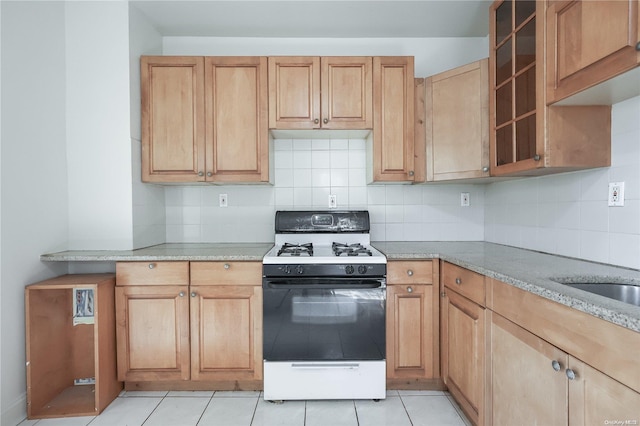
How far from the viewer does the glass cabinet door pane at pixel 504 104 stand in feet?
5.91

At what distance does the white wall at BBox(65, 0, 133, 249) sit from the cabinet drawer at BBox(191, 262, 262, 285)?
0.57 m

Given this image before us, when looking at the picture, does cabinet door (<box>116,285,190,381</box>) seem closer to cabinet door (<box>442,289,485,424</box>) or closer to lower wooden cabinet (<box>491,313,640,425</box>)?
cabinet door (<box>442,289,485,424</box>)

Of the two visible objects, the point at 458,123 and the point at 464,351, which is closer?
the point at 464,351

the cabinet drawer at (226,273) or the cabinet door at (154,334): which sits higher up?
the cabinet drawer at (226,273)

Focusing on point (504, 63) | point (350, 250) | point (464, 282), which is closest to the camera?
point (464, 282)

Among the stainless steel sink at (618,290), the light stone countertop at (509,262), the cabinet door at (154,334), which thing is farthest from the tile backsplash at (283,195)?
the stainless steel sink at (618,290)

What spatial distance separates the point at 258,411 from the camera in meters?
1.89

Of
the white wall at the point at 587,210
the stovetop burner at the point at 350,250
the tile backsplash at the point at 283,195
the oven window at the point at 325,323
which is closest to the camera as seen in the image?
the white wall at the point at 587,210

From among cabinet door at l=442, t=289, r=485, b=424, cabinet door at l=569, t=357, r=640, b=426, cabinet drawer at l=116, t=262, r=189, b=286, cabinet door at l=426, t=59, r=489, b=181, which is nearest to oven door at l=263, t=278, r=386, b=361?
cabinet door at l=442, t=289, r=485, b=424

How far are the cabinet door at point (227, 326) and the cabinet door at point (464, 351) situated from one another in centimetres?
113

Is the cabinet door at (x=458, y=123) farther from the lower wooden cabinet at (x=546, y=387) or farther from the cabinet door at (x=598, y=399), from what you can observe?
the cabinet door at (x=598, y=399)

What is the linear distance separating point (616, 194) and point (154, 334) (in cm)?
257

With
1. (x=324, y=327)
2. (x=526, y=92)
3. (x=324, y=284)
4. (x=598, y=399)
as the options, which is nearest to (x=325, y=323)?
(x=324, y=327)

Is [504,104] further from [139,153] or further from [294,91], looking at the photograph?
[139,153]
